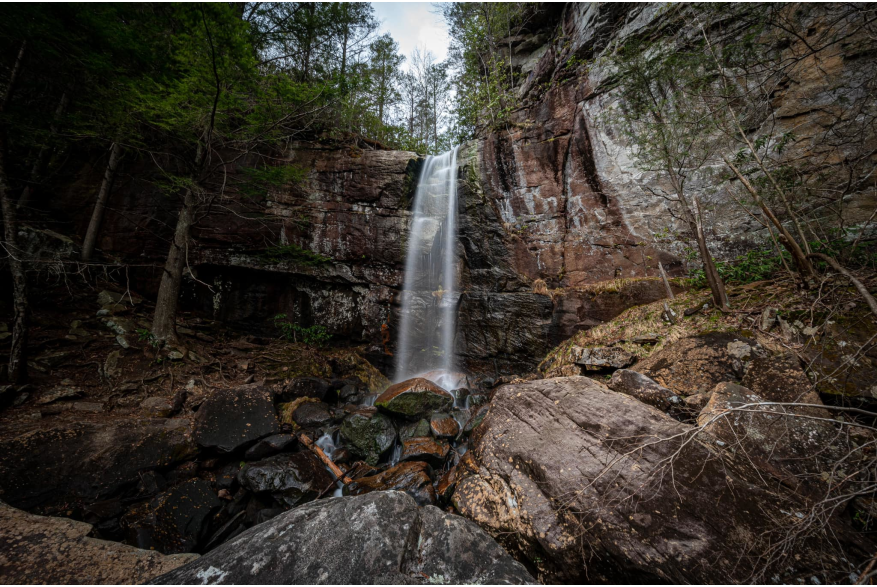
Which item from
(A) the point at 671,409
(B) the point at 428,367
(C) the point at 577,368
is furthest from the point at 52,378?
(A) the point at 671,409

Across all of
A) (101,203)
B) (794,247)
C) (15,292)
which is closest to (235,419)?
(15,292)

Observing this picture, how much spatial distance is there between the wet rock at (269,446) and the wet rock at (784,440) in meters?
6.15

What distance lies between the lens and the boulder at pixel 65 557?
2.02 metres

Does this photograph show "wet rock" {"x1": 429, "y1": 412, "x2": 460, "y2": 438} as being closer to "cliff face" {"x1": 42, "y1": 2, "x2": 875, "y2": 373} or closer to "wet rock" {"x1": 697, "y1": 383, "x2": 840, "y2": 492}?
"cliff face" {"x1": 42, "y1": 2, "x2": 875, "y2": 373}

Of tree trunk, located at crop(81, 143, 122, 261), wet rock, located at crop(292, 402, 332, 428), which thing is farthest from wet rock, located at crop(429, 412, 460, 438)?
tree trunk, located at crop(81, 143, 122, 261)

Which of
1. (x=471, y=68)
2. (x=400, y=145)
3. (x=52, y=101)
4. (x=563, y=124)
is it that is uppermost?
(x=471, y=68)

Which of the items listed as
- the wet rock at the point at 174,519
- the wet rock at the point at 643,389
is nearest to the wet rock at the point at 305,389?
the wet rock at the point at 174,519

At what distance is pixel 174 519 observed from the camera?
3412 millimetres

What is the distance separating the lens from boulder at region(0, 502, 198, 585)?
2024mm

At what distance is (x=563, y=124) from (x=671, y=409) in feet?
29.1

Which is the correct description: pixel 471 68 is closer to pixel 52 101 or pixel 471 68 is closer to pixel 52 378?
pixel 52 101

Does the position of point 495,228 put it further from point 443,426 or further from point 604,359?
point 443,426

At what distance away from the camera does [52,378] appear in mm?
4902

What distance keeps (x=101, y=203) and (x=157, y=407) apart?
773 centimetres
